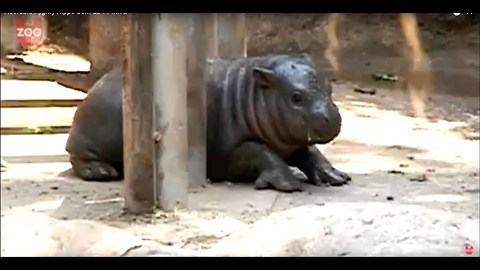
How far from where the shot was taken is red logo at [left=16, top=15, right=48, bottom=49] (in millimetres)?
1952

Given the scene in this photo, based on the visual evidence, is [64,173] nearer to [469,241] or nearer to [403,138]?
[469,241]

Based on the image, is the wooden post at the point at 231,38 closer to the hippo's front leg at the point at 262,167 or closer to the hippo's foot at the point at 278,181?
the hippo's front leg at the point at 262,167

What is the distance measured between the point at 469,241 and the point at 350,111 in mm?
3620

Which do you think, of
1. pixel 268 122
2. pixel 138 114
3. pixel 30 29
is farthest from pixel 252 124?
pixel 30 29

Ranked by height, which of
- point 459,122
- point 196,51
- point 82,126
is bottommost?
point 459,122

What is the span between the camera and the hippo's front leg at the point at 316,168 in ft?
12.6

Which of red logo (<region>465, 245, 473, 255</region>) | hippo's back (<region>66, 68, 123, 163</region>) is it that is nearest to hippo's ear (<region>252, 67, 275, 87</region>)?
hippo's back (<region>66, 68, 123, 163</region>)

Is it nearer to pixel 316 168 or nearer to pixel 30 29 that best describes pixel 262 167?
pixel 316 168

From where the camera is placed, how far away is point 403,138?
5148mm

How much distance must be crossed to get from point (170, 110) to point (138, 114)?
0.51ft

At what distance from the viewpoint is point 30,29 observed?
1.97 metres

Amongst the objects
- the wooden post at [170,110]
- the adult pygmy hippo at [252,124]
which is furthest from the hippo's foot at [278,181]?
the wooden post at [170,110]

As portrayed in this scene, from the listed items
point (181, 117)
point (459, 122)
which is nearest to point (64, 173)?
point (181, 117)

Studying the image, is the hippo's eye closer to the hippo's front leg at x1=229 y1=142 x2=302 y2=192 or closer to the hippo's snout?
A: the hippo's snout
